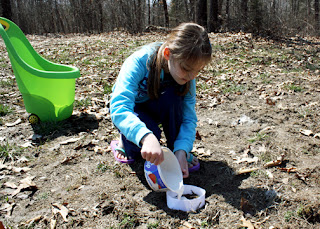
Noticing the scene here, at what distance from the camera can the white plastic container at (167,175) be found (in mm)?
1960

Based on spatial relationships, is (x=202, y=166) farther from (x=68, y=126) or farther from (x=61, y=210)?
(x=68, y=126)

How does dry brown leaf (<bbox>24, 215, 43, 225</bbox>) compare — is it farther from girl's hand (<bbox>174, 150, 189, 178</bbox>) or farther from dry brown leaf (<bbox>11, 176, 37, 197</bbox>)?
girl's hand (<bbox>174, 150, 189, 178</bbox>)

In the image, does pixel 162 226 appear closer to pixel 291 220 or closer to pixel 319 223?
pixel 291 220

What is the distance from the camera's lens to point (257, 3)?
1003 centimetres

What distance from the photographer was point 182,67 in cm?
189

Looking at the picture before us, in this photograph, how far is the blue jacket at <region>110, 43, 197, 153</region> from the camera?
1885 mm

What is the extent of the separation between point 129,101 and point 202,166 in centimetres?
94

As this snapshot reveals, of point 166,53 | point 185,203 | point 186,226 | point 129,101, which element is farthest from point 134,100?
point 186,226

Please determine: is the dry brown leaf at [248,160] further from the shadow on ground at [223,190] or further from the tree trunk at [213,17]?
the tree trunk at [213,17]

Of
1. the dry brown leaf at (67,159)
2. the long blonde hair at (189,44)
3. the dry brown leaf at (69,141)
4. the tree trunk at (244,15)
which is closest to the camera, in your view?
the long blonde hair at (189,44)

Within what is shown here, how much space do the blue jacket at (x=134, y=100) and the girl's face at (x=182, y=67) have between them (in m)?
0.25

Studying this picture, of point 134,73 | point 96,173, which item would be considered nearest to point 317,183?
point 134,73

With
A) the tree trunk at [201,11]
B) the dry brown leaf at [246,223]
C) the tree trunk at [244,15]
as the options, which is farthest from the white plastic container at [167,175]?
the tree trunk at [201,11]

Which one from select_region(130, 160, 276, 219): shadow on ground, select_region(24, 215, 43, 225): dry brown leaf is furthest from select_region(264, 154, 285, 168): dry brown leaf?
select_region(24, 215, 43, 225): dry brown leaf
